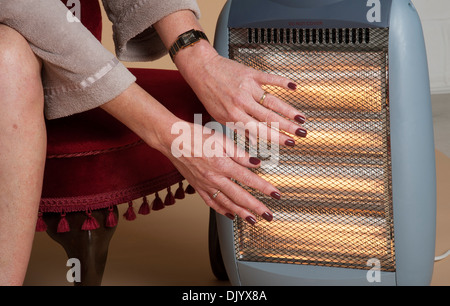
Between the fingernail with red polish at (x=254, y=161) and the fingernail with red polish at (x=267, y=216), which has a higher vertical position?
the fingernail with red polish at (x=254, y=161)

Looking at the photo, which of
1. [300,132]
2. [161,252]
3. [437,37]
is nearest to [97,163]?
[300,132]

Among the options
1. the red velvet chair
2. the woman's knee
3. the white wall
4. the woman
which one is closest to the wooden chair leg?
the red velvet chair

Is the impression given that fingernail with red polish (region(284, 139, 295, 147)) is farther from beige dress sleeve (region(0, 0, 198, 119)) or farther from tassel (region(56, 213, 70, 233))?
tassel (region(56, 213, 70, 233))

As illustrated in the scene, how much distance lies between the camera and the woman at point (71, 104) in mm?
969

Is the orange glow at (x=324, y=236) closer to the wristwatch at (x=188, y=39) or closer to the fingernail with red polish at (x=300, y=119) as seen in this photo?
the fingernail with red polish at (x=300, y=119)

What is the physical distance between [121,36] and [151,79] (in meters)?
0.16

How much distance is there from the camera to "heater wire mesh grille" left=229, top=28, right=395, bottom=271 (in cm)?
100

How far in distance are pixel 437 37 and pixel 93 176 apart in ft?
7.83

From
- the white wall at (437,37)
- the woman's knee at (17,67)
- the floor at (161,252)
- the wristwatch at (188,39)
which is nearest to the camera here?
the woman's knee at (17,67)

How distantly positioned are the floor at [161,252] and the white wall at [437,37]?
134 centimetres

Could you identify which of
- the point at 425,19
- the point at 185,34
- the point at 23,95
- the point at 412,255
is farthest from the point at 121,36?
the point at 425,19

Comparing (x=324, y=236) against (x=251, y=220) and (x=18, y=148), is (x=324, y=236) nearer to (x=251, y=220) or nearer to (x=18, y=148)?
(x=251, y=220)

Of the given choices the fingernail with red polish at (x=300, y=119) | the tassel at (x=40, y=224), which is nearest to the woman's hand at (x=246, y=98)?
the fingernail with red polish at (x=300, y=119)

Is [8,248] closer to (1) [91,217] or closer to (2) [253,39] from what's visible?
(1) [91,217]
